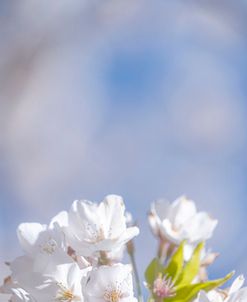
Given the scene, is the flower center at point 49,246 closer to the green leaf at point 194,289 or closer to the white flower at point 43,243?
the white flower at point 43,243

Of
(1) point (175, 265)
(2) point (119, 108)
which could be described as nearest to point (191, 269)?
(1) point (175, 265)

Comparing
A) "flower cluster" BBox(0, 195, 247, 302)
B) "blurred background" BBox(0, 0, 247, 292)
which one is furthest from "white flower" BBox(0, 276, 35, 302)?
"blurred background" BBox(0, 0, 247, 292)

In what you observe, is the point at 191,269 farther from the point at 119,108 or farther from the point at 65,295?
the point at 119,108

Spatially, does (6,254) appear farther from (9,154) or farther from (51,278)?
(51,278)

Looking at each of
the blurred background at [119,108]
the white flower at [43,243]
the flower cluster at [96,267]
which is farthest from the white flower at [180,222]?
the blurred background at [119,108]

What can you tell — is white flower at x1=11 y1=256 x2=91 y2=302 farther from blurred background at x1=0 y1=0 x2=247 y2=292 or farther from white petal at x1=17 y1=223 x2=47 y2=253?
blurred background at x1=0 y1=0 x2=247 y2=292

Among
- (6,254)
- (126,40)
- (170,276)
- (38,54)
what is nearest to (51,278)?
(170,276)
